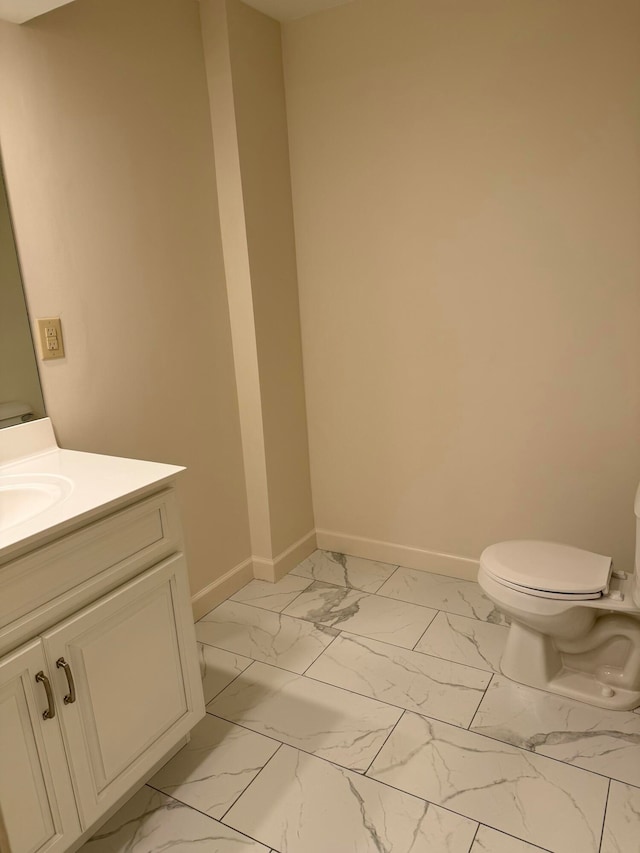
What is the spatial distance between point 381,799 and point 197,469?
1.30 m

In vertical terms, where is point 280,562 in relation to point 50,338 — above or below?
below

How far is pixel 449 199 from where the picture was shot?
2.30 metres

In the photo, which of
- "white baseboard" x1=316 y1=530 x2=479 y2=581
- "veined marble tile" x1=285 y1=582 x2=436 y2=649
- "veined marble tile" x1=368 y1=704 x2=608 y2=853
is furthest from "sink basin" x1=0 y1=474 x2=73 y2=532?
"white baseboard" x1=316 y1=530 x2=479 y2=581

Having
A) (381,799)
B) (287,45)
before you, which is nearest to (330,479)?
(381,799)

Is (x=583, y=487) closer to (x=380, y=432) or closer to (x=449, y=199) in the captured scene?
(x=380, y=432)

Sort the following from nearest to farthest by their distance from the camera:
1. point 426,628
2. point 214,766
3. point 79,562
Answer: point 79,562 < point 214,766 < point 426,628

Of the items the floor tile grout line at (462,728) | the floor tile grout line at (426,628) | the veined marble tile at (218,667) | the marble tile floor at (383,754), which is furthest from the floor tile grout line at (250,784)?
the floor tile grout line at (426,628)

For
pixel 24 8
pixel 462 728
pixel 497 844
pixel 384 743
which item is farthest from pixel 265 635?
pixel 24 8

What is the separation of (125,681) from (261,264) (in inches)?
64.1

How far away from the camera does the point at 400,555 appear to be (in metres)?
2.76

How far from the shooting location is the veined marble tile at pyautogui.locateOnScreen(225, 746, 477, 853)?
1446 mm

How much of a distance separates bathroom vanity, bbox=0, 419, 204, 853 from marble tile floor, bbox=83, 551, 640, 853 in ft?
0.60

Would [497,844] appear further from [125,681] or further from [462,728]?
[125,681]

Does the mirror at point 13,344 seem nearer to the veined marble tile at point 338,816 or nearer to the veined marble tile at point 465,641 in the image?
the veined marble tile at point 338,816
